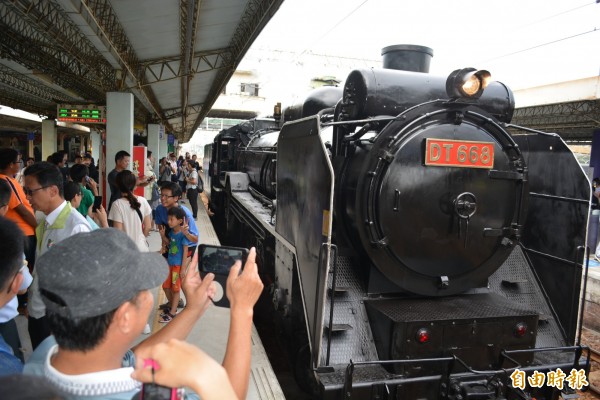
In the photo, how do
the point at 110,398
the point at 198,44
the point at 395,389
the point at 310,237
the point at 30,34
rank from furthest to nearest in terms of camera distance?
the point at 198,44, the point at 30,34, the point at 310,237, the point at 395,389, the point at 110,398

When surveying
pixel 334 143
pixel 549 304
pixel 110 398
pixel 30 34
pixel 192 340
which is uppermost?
pixel 30 34

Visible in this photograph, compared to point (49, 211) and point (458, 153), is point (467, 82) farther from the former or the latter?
point (49, 211)

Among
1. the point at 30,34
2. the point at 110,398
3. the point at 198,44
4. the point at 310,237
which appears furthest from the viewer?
the point at 198,44

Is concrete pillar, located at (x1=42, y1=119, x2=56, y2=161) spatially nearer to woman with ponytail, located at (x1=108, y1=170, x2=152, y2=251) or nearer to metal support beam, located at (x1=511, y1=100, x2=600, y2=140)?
woman with ponytail, located at (x1=108, y1=170, x2=152, y2=251)

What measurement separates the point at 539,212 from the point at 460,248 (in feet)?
3.77

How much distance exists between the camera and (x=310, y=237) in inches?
112

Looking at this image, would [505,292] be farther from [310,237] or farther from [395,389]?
[310,237]

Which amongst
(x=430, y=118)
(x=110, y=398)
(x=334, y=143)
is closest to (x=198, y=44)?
(x=334, y=143)

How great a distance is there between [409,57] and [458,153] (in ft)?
4.09

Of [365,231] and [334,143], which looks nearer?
[365,231]

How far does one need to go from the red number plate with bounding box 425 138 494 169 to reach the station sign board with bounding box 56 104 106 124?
30.2ft

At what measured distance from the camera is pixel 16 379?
28.7 inches

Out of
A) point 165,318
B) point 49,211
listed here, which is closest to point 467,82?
point 49,211

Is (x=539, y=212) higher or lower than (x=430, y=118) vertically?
lower
